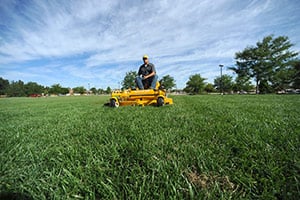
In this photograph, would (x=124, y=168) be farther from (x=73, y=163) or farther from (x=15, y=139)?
(x=15, y=139)

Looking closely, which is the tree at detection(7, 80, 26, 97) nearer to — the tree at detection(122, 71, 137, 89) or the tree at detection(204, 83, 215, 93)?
the tree at detection(122, 71, 137, 89)

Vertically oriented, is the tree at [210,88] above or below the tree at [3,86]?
below

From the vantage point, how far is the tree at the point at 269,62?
92.0 feet

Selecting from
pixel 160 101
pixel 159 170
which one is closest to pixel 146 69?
pixel 160 101

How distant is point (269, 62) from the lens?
28.1 m

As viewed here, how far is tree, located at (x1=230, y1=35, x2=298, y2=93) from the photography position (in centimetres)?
2803

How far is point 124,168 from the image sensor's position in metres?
0.97

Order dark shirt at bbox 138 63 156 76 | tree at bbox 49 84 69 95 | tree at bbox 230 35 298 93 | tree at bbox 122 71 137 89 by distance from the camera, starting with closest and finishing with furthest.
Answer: dark shirt at bbox 138 63 156 76, tree at bbox 230 35 298 93, tree at bbox 122 71 137 89, tree at bbox 49 84 69 95

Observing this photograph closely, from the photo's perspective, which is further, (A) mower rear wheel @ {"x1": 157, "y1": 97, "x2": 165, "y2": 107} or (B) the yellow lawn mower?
(B) the yellow lawn mower

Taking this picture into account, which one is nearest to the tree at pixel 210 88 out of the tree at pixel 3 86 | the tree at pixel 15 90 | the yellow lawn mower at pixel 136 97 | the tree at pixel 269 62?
the tree at pixel 269 62

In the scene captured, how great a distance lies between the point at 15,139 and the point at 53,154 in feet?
3.05

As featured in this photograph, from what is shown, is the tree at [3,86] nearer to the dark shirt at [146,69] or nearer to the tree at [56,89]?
the tree at [56,89]

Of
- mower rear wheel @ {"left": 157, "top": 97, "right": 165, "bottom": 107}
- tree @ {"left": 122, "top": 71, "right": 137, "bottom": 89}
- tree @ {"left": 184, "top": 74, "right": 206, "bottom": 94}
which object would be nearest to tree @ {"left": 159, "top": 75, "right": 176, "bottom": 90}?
tree @ {"left": 184, "top": 74, "right": 206, "bottom": 94}

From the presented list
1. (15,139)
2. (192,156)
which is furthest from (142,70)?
(192,156)
